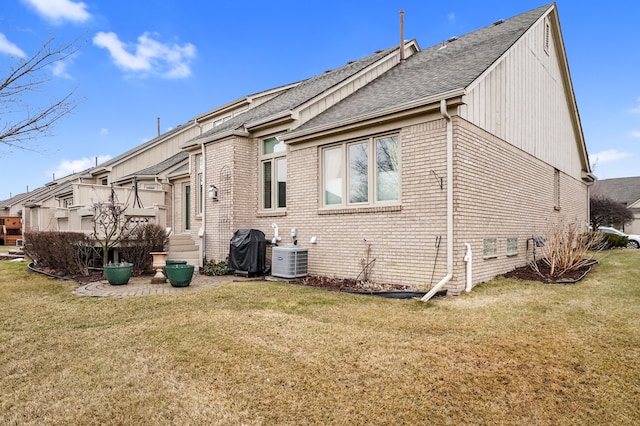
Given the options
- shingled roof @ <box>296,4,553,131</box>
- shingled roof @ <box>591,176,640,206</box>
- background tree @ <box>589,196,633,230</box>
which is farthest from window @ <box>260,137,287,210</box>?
shingled roof @ <box>591,176,640,206</box>

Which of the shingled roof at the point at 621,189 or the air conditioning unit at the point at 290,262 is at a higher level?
the shingled roof at the point at 621,189

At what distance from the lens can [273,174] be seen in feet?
36.4

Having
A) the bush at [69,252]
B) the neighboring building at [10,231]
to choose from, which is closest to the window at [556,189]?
the bush at [69,252]

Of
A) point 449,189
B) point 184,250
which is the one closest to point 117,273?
point 184,250

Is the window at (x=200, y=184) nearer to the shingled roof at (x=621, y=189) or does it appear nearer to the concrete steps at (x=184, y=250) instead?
the concrete steps at (x=184, y=250)

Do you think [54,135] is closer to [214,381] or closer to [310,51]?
[214,381]

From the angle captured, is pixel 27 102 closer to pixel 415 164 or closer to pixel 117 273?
pixel 117 273

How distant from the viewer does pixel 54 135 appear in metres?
4.69

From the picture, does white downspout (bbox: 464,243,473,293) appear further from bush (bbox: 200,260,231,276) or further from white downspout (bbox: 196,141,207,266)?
white downspout (bbox: 196,141,207,266)

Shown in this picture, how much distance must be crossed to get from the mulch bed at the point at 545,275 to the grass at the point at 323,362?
164 centimetres

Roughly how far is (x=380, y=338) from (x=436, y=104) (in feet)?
15.4

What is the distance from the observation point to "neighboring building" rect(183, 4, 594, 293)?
7.57 m

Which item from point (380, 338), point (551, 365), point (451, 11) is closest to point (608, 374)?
point (551, 365)

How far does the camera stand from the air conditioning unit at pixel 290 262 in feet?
30.3
